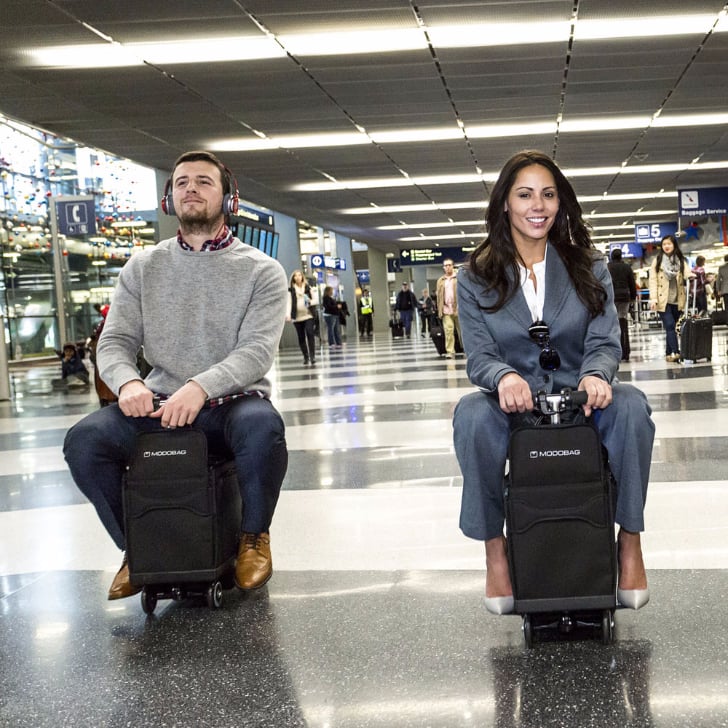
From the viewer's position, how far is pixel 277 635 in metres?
2.45

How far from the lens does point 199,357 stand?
295cm

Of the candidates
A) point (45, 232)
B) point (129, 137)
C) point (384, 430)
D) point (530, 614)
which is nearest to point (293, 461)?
point (384, 430)

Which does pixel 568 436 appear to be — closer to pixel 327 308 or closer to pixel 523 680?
pixel 523 680

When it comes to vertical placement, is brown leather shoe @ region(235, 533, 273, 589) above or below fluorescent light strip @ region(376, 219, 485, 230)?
below

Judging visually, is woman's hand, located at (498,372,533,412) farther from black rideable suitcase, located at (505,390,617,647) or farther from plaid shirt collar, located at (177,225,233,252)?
plaid shirt collar, located at (177,225,233,252)

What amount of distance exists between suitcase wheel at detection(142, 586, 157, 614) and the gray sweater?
23.9 inches

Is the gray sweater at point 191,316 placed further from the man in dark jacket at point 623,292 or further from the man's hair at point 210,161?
the man in dark jacket at point 623,292

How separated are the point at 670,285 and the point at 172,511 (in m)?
10.3

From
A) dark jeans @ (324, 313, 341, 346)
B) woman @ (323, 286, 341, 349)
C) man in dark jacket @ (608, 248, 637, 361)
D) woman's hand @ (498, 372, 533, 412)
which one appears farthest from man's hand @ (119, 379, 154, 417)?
dark jeans @ (324, 313, 341, 346)

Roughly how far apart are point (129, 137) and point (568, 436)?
11.9 metres

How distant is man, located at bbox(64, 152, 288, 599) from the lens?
8.93 ft

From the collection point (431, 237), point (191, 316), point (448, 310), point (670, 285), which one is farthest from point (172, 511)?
point (431, 237)

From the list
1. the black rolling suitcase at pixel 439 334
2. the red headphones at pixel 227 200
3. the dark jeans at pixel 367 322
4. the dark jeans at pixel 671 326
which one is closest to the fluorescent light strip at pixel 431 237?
the dark jeans at pixel 367 322

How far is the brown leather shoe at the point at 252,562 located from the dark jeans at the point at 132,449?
34 millimetres
